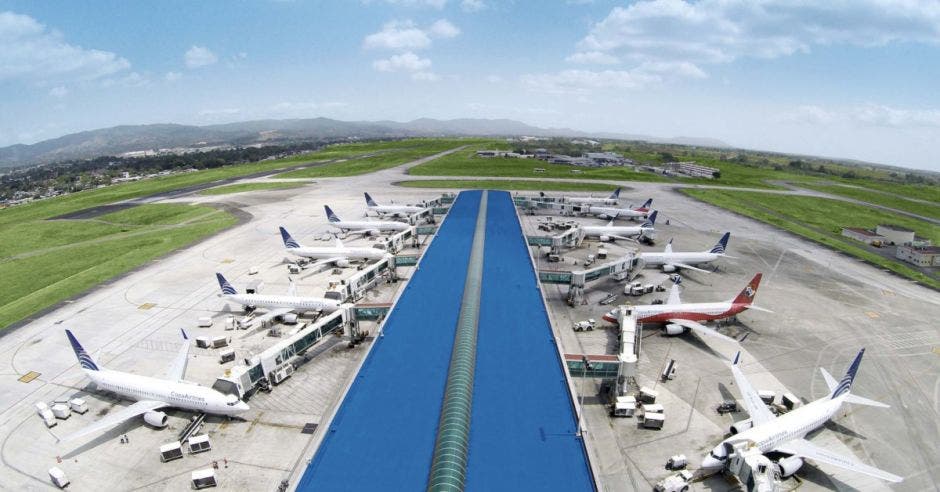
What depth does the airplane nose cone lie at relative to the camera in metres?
28.1

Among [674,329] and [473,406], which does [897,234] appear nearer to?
[674,329]

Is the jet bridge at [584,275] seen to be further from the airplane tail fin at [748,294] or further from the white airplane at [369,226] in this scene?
Answer: the white airplane at [369,226]

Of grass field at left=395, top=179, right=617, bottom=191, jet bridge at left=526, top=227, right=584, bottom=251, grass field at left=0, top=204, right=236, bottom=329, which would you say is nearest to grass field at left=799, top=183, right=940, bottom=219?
grass field at left=395, top=179, right=617, bottom=191

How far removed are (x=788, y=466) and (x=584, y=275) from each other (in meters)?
29.3

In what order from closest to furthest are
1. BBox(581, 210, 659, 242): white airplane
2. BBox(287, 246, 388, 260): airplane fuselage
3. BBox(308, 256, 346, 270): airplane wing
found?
BBox(287, 246, 388, 260): airplane fuselage → BBox(308, 256, 346, 270): airplane wing → BBox(581, 210, 659, 242): white airplane

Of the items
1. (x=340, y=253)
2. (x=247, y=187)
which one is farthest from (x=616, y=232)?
(x=247, y=187)

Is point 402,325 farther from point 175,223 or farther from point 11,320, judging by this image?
point 175,223

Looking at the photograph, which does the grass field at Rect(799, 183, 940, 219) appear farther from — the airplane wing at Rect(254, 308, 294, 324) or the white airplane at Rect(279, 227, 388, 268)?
the airplane wing at Rect(254, 308, 294, 324)

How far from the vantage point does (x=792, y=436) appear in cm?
3022

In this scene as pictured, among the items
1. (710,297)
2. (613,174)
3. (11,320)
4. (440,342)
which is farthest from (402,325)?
(613,174)

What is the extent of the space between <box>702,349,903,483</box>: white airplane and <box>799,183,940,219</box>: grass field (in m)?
156

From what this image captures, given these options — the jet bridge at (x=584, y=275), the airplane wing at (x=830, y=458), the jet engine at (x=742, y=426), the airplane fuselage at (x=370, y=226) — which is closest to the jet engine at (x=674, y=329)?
the jet bridge at (x=584, y=275)

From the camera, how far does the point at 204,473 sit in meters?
27.3

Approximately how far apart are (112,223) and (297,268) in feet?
266
